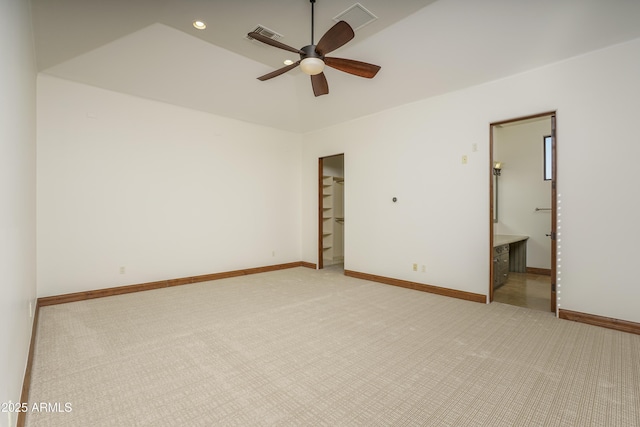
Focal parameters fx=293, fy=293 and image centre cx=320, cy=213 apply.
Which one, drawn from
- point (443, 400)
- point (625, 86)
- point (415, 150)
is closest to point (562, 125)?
point (625, 86)

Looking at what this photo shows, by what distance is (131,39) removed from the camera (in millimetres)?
3381

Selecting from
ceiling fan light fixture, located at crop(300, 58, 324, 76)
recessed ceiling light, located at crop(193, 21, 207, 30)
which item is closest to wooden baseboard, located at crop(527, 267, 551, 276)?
ceiling fan light fixture, located at crop(300, 58, 324, 76)

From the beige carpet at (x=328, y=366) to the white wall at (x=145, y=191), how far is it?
0.80m

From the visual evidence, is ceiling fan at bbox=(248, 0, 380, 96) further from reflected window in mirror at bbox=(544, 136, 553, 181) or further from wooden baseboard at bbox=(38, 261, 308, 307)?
reflected window in mirror at bbox=(544, 136, 553, 181)

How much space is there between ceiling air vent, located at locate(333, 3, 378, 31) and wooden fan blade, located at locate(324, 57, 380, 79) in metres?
0.48

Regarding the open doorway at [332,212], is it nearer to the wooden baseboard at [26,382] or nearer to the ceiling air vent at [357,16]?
the ceiling air vent at [357,16]

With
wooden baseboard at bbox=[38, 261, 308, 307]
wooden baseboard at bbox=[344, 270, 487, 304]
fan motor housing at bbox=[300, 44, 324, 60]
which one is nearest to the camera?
fan motor housing at bbox=[300, 44, 324, 60]

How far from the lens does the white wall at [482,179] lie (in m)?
2.97

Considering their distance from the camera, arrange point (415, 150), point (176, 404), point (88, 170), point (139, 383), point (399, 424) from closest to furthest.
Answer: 1. point (399, 424)
2. point (176, 404)
3. point (139, 383)
4. point (88, 170)
5. point (415, 150)

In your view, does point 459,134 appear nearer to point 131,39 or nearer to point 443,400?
point 443,400

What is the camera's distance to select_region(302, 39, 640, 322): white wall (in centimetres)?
297

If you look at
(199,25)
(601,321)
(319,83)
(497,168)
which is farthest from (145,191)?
(497,168)

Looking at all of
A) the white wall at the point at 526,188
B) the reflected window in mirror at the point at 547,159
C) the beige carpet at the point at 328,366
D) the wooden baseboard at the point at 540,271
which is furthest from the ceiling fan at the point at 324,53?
the wooden baseboard at the point at 540,271

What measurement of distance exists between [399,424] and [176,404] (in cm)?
134
